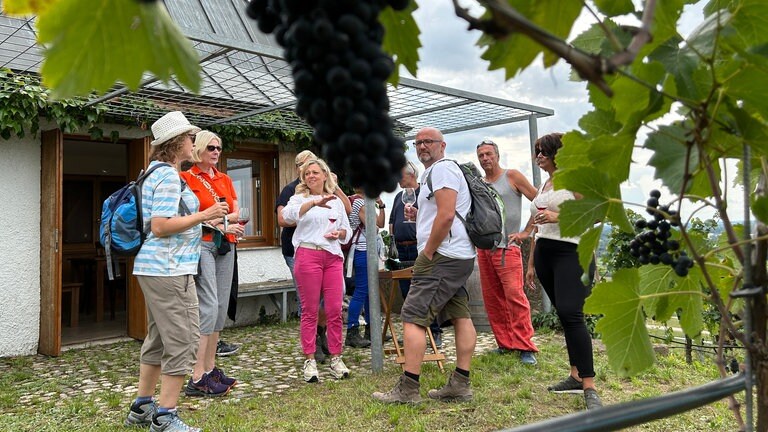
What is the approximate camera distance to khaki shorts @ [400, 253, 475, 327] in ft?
13.3

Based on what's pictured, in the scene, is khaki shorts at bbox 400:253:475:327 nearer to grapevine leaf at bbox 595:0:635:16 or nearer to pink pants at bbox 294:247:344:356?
pink pants at bbox 294:247:344:356

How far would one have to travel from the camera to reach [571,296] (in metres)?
4.01

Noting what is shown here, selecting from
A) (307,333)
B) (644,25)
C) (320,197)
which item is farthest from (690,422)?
(644,25)

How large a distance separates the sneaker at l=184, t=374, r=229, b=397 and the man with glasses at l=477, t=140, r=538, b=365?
102 inches

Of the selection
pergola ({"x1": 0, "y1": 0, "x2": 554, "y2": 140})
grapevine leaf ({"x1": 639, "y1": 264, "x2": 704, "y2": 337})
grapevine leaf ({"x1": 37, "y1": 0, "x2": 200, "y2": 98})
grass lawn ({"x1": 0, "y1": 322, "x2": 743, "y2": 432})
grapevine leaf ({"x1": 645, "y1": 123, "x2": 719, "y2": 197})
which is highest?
pergola ({"x1": 0, "y1": 0, "x2": 554, "y2": 140})

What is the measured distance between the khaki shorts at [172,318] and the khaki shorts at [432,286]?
58.2 inches

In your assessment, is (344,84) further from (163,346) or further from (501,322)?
(501,322)

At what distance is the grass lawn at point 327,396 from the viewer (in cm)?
403

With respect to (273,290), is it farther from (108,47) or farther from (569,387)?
(108,47)

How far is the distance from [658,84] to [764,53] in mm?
135

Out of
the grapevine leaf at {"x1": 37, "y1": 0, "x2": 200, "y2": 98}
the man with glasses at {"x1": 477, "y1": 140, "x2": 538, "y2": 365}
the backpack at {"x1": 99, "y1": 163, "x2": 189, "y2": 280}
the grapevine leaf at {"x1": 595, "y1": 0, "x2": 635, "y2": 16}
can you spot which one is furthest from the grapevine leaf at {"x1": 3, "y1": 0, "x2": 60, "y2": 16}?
the man with glasses at {"x1": 477, "y1": 140, "x2": 538, "y2": 365}

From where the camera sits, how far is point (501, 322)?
5.85 meters

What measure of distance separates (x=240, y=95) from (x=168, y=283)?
156 inches

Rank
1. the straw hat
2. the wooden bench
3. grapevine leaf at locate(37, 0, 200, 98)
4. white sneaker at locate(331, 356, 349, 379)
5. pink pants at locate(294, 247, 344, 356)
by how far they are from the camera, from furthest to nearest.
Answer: the wooden bench
white sneaker at locate(331, 356, 349, 379)
pink pants at locate(294, 247, 344, 356)
the straw hat
grapevine leaf at locate(37, 0, 200, 98)
